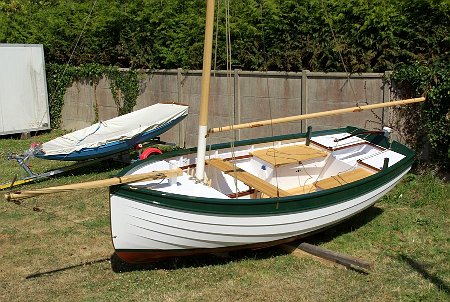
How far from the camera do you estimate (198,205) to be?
6.01 metres

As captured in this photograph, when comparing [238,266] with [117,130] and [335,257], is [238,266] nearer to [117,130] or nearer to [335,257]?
[335,257]

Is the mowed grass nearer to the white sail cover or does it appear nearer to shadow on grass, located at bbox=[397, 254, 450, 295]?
shadow on grass, located at bbox=[397, 254, 450, 295]

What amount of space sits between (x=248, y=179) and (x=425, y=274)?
237cm

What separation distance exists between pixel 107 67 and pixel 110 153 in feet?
15.6

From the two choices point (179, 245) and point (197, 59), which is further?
point (197, 59)

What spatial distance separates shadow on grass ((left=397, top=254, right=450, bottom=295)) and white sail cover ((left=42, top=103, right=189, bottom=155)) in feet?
18.7

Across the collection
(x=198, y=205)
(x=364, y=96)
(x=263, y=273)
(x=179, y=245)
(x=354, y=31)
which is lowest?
(x=263, y=273)

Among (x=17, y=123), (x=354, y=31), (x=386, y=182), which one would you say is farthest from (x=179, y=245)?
(x=17, y=123)

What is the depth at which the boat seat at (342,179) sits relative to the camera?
7480 millimetres

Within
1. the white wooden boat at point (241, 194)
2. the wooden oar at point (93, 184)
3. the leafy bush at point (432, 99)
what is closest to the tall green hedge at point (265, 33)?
the leafy bush at point (432, 99)

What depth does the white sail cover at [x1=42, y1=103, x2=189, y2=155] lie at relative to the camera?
1066cm

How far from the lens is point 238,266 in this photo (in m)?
6.68

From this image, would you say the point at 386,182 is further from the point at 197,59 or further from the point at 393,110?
the point at 197,59

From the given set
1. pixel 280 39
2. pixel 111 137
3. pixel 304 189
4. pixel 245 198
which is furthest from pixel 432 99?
pixel 111 137
